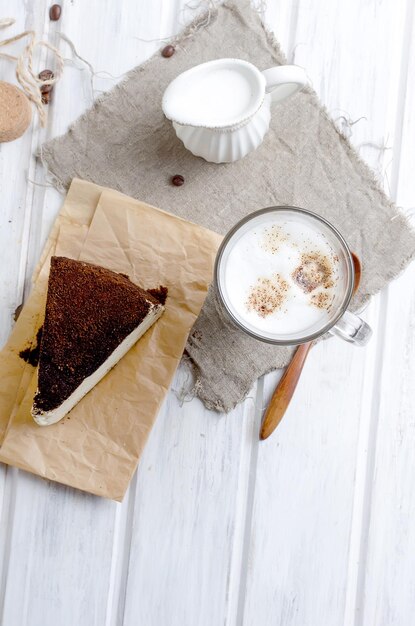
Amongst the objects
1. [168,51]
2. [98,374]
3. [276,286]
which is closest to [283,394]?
[276,286]

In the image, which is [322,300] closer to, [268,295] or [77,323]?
[268,295]

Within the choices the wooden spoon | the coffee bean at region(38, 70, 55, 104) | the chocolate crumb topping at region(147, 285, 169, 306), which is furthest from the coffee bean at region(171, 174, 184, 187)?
the wooden spoon

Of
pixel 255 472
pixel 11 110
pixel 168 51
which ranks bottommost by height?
pixel 255 472

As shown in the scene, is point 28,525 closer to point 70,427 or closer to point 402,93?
point 70,427

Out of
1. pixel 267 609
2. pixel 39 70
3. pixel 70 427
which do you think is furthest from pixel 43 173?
pixel 267 609

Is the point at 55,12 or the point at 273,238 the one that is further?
the point at 55,12

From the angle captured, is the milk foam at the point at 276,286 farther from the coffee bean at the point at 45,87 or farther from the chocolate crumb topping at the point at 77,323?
the coffee bean at the point at 45,87
